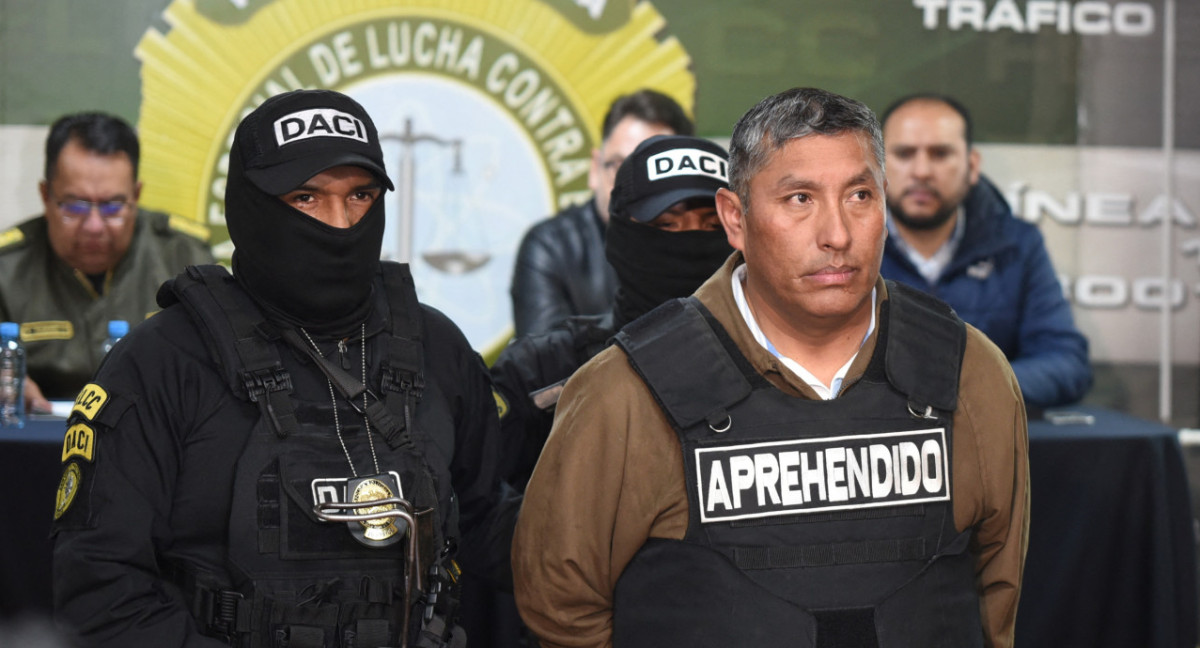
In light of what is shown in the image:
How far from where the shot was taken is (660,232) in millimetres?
2662

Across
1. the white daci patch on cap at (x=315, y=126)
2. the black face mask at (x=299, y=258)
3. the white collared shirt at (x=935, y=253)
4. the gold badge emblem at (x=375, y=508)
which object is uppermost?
the white daci patch on cap at (x=315, y=126)

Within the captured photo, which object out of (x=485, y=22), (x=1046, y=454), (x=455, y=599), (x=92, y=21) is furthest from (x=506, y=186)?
(x=455, y=599)

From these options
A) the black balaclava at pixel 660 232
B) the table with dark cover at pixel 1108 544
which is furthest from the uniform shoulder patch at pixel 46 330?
the black balaclava at pixel 660 232

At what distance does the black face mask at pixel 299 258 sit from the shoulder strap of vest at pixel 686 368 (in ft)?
1.54

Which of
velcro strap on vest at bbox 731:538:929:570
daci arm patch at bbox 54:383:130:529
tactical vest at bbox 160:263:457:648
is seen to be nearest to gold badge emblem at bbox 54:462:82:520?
daci arm patch at bbox 54:383:130:529

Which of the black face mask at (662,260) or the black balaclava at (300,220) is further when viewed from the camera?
the black face mask at (662,260)

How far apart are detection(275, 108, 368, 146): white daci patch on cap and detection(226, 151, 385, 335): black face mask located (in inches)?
3.9

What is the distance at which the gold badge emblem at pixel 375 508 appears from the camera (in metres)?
1.97

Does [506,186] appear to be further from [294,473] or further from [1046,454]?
[294,473]

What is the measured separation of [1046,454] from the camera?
3408 mm

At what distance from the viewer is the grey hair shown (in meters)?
1.85

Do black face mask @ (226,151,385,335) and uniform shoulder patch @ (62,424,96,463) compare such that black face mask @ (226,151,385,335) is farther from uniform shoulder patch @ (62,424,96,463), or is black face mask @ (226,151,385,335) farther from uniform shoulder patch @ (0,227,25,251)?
uniform shoulder patch @ (0,227,25,251)

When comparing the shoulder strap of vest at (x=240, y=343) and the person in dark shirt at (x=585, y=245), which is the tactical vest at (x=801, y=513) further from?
the person in dark shirt at (x=585, y=245)

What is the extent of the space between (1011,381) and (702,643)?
616mm
